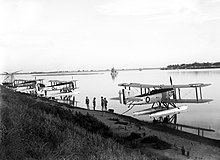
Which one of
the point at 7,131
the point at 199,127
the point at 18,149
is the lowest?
the point at 199,127

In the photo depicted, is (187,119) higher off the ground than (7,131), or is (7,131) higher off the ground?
(7,131)

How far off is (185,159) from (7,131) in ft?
23.6

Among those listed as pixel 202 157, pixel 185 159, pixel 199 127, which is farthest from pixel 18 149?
pixel 199 127

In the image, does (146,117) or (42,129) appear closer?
(42,129)

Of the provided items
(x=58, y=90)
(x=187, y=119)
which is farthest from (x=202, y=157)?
(x=58, y=90)

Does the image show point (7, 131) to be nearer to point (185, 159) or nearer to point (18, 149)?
point (18, 149)

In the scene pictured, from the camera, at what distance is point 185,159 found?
31.2 ft

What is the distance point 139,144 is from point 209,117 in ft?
40.2

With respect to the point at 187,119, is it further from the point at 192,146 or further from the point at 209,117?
the point at 192,146

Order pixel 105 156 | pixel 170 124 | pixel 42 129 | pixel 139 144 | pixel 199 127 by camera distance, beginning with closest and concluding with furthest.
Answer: pixel 105 156 → pixel 42 129 → pixel 139 144 → pixel 199 127 → pixel 170 124

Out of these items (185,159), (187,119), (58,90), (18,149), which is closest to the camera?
(18,149)

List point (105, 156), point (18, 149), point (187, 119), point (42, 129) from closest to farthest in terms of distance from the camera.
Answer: point (18, 149) < point (105, 156) < point (42, 129) < point (187, 119)

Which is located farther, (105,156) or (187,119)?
(187,119)

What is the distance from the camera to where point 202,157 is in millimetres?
9906
